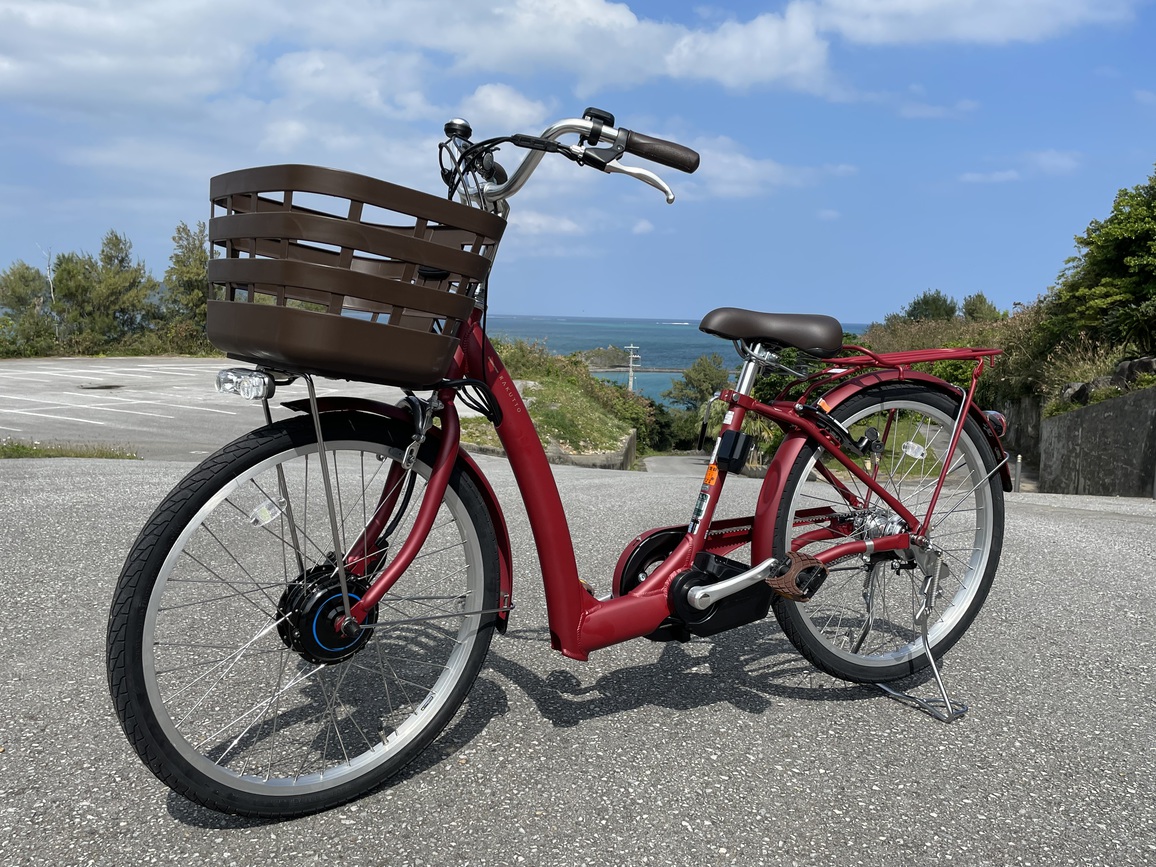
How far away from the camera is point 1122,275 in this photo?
1750cm

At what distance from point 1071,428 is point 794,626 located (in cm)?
1355

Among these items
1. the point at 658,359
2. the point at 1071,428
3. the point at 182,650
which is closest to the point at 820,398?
the point at 182,650

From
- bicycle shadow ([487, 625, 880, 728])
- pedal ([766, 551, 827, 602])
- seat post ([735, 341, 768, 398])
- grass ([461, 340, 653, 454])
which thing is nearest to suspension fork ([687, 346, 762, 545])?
seat post ([735, 341, 768, 398])

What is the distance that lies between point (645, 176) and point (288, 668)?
2.24 metres

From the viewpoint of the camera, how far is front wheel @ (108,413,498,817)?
6.74 ft

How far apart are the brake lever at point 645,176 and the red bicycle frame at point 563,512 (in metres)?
0.53

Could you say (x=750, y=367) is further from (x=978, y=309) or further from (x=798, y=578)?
(x=978, y=309)

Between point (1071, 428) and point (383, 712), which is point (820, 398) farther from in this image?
point (1071, 428)

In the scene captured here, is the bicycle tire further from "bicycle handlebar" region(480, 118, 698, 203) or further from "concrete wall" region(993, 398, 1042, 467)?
"concrete wall" region(993, 398, 1042, 467)

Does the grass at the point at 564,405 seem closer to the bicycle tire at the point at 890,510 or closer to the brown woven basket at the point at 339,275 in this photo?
the bicycle tire at the point at 890,510

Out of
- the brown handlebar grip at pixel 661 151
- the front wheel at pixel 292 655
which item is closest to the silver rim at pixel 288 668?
the front wheel at pixel 292 655

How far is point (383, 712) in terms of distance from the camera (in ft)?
9.56

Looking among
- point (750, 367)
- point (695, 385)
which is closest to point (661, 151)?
point (750, 367)

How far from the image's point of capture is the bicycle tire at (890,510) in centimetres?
298
